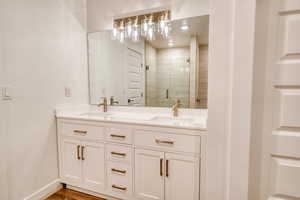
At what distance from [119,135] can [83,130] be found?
0.45 meters

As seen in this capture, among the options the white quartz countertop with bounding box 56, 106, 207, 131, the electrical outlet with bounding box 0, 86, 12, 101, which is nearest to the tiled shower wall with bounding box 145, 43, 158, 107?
the white quartz countertop with bounding box 56, 106, 207, 131

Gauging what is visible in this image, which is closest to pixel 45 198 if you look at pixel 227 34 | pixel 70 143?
pixel 70 143

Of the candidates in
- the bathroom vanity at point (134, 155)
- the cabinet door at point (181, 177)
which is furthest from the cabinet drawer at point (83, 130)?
the cabinet door at point (181, 177)

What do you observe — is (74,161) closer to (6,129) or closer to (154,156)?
(6,129)

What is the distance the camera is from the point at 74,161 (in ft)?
6.08

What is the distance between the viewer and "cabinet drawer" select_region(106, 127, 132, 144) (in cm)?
159

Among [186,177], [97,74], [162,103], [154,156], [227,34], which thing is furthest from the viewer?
[97,74]

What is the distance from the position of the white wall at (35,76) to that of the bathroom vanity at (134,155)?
19 cm

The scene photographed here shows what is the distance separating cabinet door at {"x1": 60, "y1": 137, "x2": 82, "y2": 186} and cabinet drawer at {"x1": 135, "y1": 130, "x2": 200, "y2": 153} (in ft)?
2.50

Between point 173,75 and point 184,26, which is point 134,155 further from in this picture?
point 184,26

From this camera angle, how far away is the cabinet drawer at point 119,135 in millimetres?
1585

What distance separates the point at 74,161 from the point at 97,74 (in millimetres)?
1150

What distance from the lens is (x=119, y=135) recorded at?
1.62 m

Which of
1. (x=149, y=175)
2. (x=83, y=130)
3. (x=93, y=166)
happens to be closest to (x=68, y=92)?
(x=83, y=130)
